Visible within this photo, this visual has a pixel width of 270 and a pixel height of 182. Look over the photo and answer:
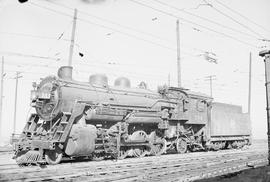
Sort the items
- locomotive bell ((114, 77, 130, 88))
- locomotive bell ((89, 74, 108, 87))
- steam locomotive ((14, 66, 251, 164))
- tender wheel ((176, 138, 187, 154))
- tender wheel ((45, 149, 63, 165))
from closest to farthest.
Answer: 1. tender wheel ((45, 149, 63, 165))
2. steam locomotive ((14, 66, 251, 164))
3. locomotive bell ((89, 74, 108, 87))
4. locomotive bell ((114, 77, 130, 88))
5. tender wheel ((176, 138, 187, 154))

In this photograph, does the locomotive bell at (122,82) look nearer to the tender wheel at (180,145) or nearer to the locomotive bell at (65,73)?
the locomotive bell at (65,73)

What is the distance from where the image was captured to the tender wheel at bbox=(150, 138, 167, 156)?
13.8 metres

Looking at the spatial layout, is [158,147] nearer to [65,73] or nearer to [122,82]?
[122,82]

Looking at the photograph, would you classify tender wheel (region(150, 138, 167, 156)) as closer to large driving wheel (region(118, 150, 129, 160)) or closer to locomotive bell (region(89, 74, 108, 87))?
large driving wheel (region(118, 150, 129, 160))

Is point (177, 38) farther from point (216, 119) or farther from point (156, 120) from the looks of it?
point (156, 120)

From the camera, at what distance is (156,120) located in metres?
13.7

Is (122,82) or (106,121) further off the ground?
(122,82)

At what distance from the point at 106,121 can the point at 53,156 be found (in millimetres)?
2541

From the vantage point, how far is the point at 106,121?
1197 centimetres

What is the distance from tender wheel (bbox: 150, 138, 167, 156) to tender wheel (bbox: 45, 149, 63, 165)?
4.78 m

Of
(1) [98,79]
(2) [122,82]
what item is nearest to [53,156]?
(1) [98,79]

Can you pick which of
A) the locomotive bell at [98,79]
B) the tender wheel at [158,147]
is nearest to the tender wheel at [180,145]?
the tender wheel at [158,147]

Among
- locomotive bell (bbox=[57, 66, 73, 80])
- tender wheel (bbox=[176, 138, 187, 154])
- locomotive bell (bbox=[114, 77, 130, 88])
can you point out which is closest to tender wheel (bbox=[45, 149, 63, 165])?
locomotive bell (bbox=[57, 66, 73, 80])

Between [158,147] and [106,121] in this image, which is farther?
[158,147]
